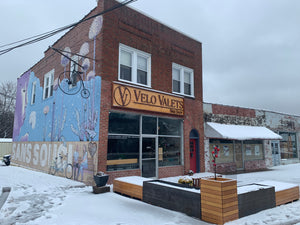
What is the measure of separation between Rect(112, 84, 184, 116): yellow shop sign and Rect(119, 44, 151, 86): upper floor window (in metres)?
0.66

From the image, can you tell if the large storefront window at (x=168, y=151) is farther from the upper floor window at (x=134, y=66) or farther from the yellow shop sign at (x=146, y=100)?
the upper floor window at (x=134, y=66)

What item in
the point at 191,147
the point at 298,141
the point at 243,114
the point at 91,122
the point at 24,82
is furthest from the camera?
the point at 298,141

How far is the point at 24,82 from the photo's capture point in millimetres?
19891

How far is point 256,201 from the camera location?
609cm

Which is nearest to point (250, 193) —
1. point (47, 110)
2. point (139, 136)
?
point (139, 136)

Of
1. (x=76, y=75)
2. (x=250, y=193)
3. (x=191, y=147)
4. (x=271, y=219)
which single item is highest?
(x=76, y=75)

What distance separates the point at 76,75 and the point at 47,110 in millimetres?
4252

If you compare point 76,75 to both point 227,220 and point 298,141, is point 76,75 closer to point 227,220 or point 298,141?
point 227,220

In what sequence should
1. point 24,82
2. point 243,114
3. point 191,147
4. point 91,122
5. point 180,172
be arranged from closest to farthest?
point 91,122, point 180,172, point 191,147, point 243,114, point 24,82

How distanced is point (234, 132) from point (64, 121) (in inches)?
408

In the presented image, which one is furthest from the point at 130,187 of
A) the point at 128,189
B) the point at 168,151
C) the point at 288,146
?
the point at 288,146

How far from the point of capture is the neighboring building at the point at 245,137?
48.6ft

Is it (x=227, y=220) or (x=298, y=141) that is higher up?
(x=298, y=141)

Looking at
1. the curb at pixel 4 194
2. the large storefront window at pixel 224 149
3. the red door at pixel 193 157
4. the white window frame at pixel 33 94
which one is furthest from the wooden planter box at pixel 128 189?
the white window frame at pixel 33 94
